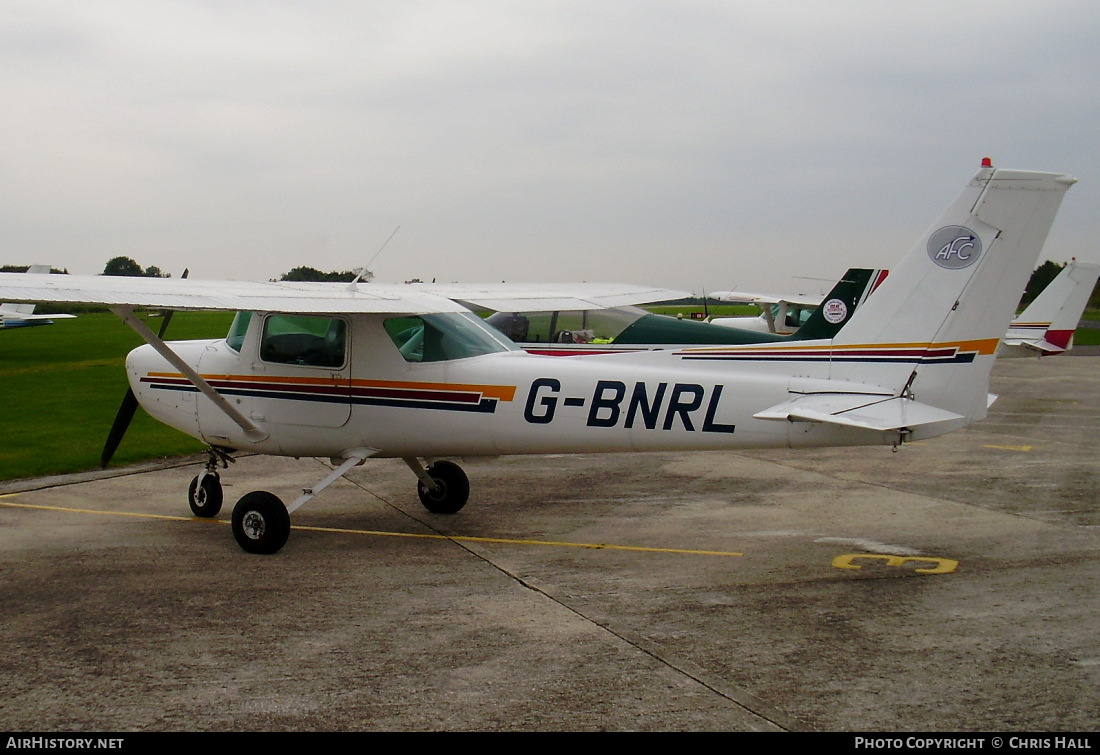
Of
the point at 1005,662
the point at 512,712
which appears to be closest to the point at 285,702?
the point at 512,712

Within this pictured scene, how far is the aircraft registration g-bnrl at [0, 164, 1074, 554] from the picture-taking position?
7.01 metres

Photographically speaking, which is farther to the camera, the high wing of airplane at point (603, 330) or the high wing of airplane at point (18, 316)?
the high wing of airplane at point (18, 316)

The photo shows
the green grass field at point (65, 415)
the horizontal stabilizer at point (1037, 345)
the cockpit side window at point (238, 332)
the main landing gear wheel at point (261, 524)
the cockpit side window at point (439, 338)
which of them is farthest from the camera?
the horizontal stabilizer at point (1037, 345)

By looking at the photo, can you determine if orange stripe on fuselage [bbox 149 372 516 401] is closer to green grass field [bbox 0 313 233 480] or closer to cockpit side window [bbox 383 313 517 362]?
cockpit side window [bbox 383 313 517 362]

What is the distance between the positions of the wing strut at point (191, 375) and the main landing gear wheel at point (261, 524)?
791mm

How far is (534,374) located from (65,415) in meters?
12.2

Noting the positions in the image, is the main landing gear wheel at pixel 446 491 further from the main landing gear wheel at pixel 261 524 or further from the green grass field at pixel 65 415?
the green grass field at pixel 65 415

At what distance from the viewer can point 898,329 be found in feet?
23.7

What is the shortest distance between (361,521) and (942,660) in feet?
18.0

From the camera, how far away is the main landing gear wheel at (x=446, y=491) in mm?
9391

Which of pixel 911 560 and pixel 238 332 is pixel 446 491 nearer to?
pixel 238 332

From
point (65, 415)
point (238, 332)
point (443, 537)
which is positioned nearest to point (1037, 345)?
point (443, 537)

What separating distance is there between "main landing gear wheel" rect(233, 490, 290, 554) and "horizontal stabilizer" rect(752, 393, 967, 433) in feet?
12.9

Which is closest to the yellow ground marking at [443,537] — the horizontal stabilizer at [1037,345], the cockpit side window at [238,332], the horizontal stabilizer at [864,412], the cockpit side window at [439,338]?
the horizontal stabilizer at [864,412]
